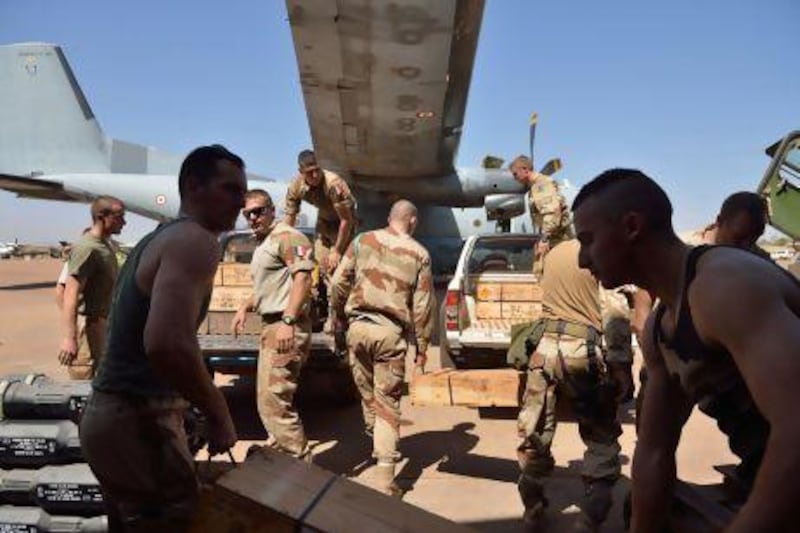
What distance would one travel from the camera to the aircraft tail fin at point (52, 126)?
849 inches

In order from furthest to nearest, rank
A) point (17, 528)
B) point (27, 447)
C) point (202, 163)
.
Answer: point (27, 447) < point (17, 528) < point (202, 163)

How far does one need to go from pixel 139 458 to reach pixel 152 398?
20cm

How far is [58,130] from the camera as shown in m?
21.7

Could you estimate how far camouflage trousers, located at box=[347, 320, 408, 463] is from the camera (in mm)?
4473

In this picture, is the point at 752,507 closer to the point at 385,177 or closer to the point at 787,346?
the point at 787,346

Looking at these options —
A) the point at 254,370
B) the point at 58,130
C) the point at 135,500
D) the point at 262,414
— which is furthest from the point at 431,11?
the point at 58,130

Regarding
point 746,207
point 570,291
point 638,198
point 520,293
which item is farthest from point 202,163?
point 520,293

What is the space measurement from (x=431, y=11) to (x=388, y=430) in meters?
4.60

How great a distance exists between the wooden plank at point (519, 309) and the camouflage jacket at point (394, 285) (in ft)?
8.27

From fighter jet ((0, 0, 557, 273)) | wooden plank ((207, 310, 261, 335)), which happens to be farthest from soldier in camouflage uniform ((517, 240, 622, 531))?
fighter jet ((0, 0, 557, 273))

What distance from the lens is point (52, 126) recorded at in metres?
21.7

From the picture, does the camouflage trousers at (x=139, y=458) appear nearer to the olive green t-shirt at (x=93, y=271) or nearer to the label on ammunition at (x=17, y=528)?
the label on ammunition at (x=17, y=528)

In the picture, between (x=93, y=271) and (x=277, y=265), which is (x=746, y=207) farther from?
(x=93, y=271)

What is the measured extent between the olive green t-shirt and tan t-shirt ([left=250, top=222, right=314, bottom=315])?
134 cm
